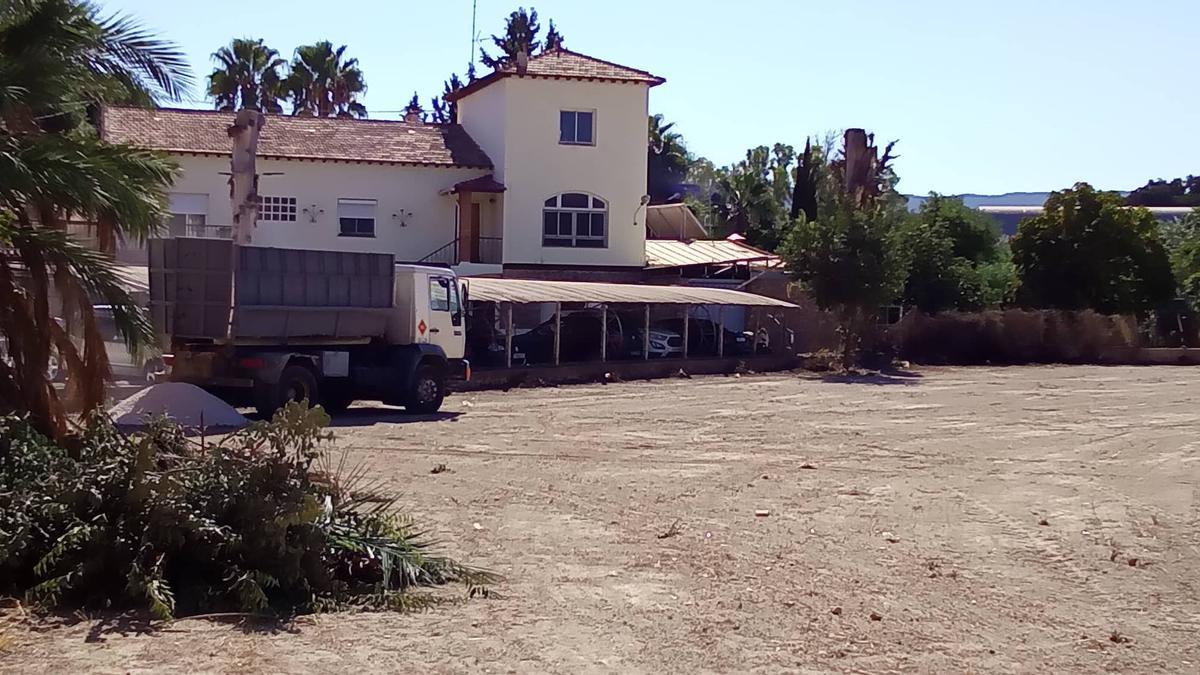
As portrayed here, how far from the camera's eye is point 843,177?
1797 inches

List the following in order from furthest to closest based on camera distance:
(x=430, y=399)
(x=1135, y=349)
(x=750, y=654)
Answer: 1. (x=1135, y=349)
2. (x=430, y=399)
3. (x=750, y=654)

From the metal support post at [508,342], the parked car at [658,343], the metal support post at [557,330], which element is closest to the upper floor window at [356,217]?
the parked car at [658,343]

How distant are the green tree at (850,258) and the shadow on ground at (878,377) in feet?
3.66

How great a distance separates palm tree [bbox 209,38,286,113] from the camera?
58.4 meters

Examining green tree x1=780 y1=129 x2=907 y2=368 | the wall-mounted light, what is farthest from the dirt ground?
the wall-mounted light

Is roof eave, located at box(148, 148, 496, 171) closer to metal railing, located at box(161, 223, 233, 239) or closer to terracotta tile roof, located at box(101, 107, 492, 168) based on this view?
terracotta tile roof, located at box(101, 107, 492, 168)

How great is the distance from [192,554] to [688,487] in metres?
7.53

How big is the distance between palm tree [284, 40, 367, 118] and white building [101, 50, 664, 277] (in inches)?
648

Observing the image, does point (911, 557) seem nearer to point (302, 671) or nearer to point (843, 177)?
point (302, 671)

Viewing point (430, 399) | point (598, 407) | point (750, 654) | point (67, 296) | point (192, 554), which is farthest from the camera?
point (598, 407)

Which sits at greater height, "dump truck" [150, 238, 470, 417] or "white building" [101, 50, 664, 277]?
"white building" [101, 50, 664, 277]

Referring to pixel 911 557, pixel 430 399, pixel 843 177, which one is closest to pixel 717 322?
pixel 843 177

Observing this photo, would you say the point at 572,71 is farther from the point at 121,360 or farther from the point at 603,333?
the point at 121,360

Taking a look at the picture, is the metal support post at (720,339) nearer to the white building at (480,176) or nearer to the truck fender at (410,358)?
the white building at (480,176)
